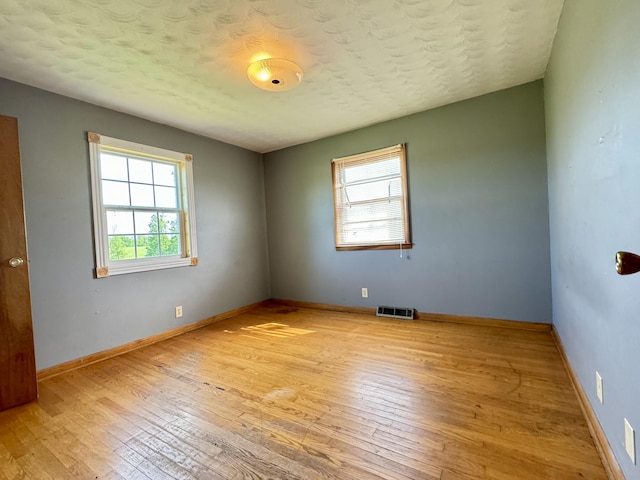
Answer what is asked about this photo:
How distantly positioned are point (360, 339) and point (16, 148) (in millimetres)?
3068

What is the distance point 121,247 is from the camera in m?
2.81

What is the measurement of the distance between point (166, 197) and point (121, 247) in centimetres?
73

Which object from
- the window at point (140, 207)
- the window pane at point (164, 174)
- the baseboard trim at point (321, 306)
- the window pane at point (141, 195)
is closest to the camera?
the window at point (140, 207)

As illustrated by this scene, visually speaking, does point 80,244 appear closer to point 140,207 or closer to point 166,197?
point 140,207

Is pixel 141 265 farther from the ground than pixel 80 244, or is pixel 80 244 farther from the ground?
pixel 80 244

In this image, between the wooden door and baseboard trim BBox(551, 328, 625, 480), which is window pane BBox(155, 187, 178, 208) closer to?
the wooden door

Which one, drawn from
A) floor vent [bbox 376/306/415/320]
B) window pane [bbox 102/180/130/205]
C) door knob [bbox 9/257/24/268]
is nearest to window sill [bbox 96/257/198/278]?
window pane [bbox 102/180/130/205]

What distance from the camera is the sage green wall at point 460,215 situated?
8.87 ft

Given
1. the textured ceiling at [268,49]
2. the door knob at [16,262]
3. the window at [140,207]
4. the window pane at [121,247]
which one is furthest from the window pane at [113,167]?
the door knob at [16,262]

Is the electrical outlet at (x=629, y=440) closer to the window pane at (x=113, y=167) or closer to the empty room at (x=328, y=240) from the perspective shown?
the empty room at (x=328, y=240)

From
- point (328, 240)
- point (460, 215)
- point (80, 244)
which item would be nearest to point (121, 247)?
point (80, 244)

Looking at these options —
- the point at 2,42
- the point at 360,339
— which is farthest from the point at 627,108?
the point at 2,42

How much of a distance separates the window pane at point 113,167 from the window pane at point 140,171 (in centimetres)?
6

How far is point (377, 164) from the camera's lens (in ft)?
11.6
